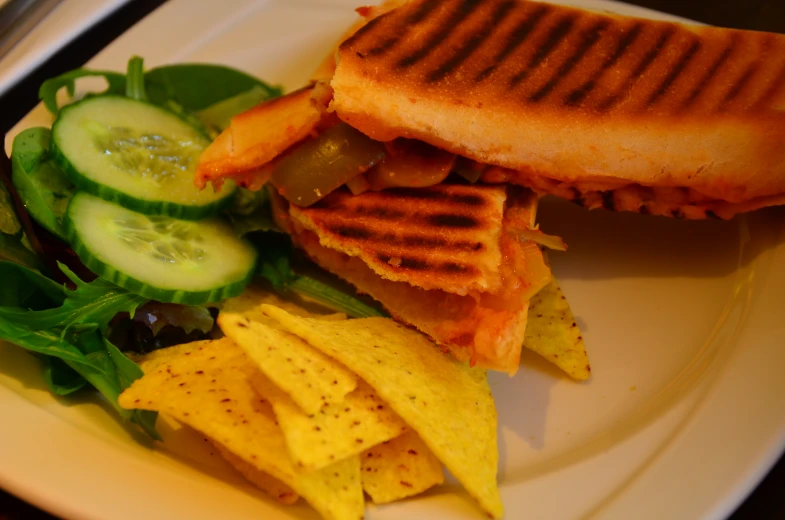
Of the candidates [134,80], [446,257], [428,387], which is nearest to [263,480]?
[428,387]

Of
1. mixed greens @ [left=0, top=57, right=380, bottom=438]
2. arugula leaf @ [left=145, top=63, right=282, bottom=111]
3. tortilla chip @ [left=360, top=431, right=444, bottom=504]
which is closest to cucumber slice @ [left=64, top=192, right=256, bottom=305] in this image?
mixed greens @ [left=0, top=57, right=380, bottom=438]

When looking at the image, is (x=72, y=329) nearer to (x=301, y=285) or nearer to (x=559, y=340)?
(x=301, y=285)

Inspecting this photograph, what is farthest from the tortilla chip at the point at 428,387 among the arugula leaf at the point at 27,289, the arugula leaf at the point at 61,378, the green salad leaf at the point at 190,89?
the green salad leaf at the point at 190,89

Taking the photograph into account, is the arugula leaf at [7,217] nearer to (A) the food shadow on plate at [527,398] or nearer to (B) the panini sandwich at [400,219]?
(B) the panini sandwich at [400,219]

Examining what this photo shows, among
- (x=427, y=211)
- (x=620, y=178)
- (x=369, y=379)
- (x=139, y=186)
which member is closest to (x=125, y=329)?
(x=139, y=186)

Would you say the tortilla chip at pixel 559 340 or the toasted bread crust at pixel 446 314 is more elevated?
the toasted bread crust at pixel 446 314

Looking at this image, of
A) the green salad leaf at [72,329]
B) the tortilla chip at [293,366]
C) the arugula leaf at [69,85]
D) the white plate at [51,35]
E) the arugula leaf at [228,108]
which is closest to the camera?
the tortilla chip at [293,366]

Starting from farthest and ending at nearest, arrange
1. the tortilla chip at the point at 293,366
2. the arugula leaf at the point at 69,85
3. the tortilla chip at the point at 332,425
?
the arugula leaf at the point at 69,85 → the tortilla chip at the point at 293,366 → the tortilla chip at the point at 332,425
